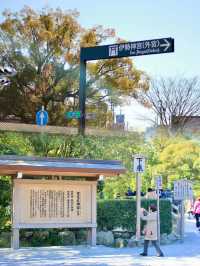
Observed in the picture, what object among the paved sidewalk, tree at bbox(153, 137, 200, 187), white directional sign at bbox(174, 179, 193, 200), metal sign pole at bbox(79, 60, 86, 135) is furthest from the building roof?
tree at bbox(153, 137, 200, 187)

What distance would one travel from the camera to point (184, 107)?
158ft

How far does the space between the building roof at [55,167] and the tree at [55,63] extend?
20.2 m

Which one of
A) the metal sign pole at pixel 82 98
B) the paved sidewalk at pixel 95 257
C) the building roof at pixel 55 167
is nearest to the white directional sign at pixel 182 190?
the paved sidewalk at pixel 95 257

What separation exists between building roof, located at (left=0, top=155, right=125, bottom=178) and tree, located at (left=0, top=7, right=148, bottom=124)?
2025 cm

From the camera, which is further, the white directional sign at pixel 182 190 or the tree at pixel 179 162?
the tree at pixel 179 162

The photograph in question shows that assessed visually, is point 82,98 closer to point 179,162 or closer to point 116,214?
point 179,162

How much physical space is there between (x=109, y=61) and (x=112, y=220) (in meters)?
21.3

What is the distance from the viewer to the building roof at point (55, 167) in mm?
16422

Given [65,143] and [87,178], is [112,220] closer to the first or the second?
[87,178]

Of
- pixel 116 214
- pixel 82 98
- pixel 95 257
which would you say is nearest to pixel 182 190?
pixel 116 214

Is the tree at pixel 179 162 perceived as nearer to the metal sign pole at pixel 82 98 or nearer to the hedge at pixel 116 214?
the metal sign pole at pixel 82 98

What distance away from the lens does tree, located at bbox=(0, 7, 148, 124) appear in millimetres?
38594

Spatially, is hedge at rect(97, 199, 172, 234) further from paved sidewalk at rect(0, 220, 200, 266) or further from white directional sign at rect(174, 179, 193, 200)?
white directional sign at rect(174, 179, 193, 200)

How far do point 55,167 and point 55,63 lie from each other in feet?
77.9
